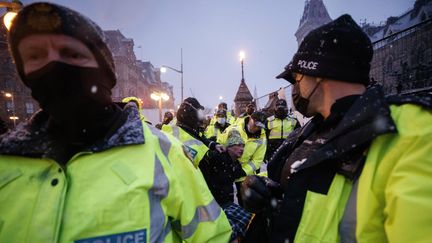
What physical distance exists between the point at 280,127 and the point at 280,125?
0.21 feet

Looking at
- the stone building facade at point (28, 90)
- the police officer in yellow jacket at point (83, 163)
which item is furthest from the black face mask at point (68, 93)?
the stone building facade at point (28, 90)

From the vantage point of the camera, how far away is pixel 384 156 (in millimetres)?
1256

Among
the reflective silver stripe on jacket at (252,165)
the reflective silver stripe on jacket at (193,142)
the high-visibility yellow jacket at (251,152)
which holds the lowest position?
the reflective silver stripe on jacket at (252,165)

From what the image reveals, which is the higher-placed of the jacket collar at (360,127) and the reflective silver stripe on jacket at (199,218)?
the jacket collar at (360,127)

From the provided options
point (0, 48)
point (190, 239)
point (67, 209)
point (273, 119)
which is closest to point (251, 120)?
point (273, 119)

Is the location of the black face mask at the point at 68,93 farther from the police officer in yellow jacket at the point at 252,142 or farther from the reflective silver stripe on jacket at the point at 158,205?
the police officer in yellow jacket at the point at 252,142

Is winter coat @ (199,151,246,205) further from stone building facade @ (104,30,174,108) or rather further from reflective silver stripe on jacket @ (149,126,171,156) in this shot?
stone building facade @ (104,30,174,108)

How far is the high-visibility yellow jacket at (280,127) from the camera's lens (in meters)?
7.98

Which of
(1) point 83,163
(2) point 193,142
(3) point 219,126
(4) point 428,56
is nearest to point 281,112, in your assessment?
Answer: (3) point 219,126

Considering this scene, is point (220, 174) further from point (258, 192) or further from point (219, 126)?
point (219, 126)

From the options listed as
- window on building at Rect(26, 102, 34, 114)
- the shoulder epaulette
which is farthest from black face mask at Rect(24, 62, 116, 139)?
window on building at Rect(26, 102, 34, 114)

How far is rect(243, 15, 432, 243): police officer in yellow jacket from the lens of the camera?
3.69 ft

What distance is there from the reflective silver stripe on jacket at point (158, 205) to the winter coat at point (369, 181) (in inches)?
28.8

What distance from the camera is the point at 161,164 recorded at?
1.51 metres
